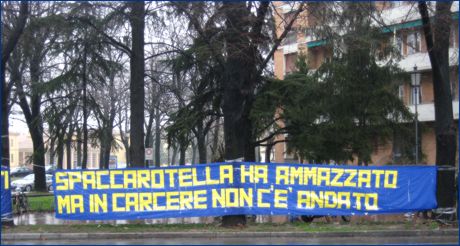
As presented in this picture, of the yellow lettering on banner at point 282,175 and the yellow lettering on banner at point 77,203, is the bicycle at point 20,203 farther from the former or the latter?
the yellow lettering on banner at point 282,175

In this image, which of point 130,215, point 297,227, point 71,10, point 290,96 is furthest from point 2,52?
point 290,96

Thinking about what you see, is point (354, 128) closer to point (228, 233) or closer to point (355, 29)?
point (355, 29)

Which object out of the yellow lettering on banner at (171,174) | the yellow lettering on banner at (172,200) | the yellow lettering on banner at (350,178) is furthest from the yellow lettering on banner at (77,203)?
the yellow lettering on banner at (350,178)

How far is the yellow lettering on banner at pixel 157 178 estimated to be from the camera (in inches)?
638

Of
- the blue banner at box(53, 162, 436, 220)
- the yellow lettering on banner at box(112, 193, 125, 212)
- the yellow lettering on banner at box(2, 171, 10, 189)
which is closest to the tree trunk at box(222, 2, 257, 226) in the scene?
the blue banner at box(53, 162, 436, 220)

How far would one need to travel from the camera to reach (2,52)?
1752 centimetres

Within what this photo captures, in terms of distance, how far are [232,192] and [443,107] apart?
6.44 meters

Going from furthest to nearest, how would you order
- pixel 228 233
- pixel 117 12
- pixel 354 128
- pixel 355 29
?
pixel 354 128
pixel 117 12
pixel 355 29
pixel 228 233

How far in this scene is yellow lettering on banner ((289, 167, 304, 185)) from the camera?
16359mm

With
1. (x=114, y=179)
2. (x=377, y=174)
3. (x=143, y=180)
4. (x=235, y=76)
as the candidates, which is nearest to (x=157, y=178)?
(x=143, y=180)

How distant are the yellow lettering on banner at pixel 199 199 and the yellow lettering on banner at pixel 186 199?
0.11 metres

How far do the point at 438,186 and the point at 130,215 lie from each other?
28.3 feet

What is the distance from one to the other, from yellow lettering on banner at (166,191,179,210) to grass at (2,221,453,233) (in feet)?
1.78

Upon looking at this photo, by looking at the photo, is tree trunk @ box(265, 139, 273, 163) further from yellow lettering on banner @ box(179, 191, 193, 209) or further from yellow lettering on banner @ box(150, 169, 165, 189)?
yellow lettering on banner @ box(150, 169, 165, 189)
